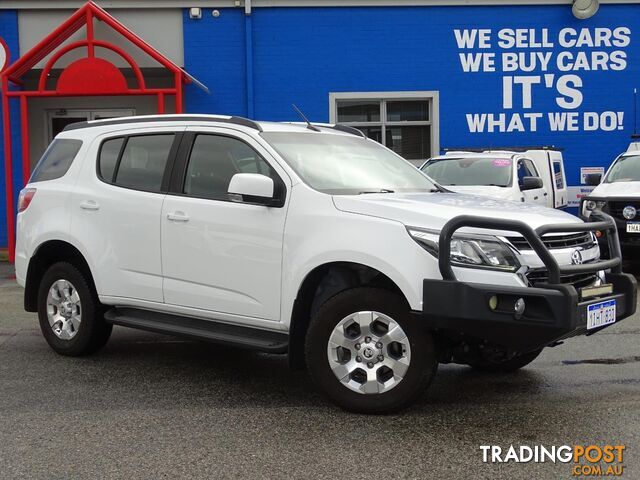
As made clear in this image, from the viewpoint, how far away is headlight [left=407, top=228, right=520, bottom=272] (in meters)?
4.13

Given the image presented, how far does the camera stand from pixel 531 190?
11.4 meters

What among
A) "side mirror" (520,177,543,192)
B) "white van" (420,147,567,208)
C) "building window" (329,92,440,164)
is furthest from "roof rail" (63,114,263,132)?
"building window" (329,92,440,164)

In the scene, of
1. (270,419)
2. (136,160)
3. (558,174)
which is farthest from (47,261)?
(558,174)

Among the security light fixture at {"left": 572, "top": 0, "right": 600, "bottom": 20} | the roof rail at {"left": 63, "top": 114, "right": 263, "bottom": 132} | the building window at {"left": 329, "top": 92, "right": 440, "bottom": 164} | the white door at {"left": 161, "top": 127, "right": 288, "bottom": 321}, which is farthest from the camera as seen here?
the building window at {"left": 329, "top": 92, "right": 440, "bottom": 164}

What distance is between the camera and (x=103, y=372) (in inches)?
224

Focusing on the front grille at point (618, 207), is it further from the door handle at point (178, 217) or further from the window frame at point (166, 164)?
the door handle at point (178, 217)

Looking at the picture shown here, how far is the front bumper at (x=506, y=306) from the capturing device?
12.9 feet

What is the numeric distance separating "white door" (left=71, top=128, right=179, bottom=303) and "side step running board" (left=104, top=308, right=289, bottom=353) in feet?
0.56

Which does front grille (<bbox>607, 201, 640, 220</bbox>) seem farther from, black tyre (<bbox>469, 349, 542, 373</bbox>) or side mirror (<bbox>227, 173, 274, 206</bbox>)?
side mirror (<bbox>227, 173, 274, 206</bbox>)

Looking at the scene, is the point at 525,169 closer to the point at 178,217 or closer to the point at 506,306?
the point at 178,217

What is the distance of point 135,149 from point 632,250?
275 inches

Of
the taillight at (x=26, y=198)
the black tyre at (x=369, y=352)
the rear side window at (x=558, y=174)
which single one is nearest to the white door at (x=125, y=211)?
the taillight at (x=26, y=198)

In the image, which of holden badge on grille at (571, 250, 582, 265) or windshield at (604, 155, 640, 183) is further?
windshield at (604, 155, 640, 183)

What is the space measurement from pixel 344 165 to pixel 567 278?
1.76 m
